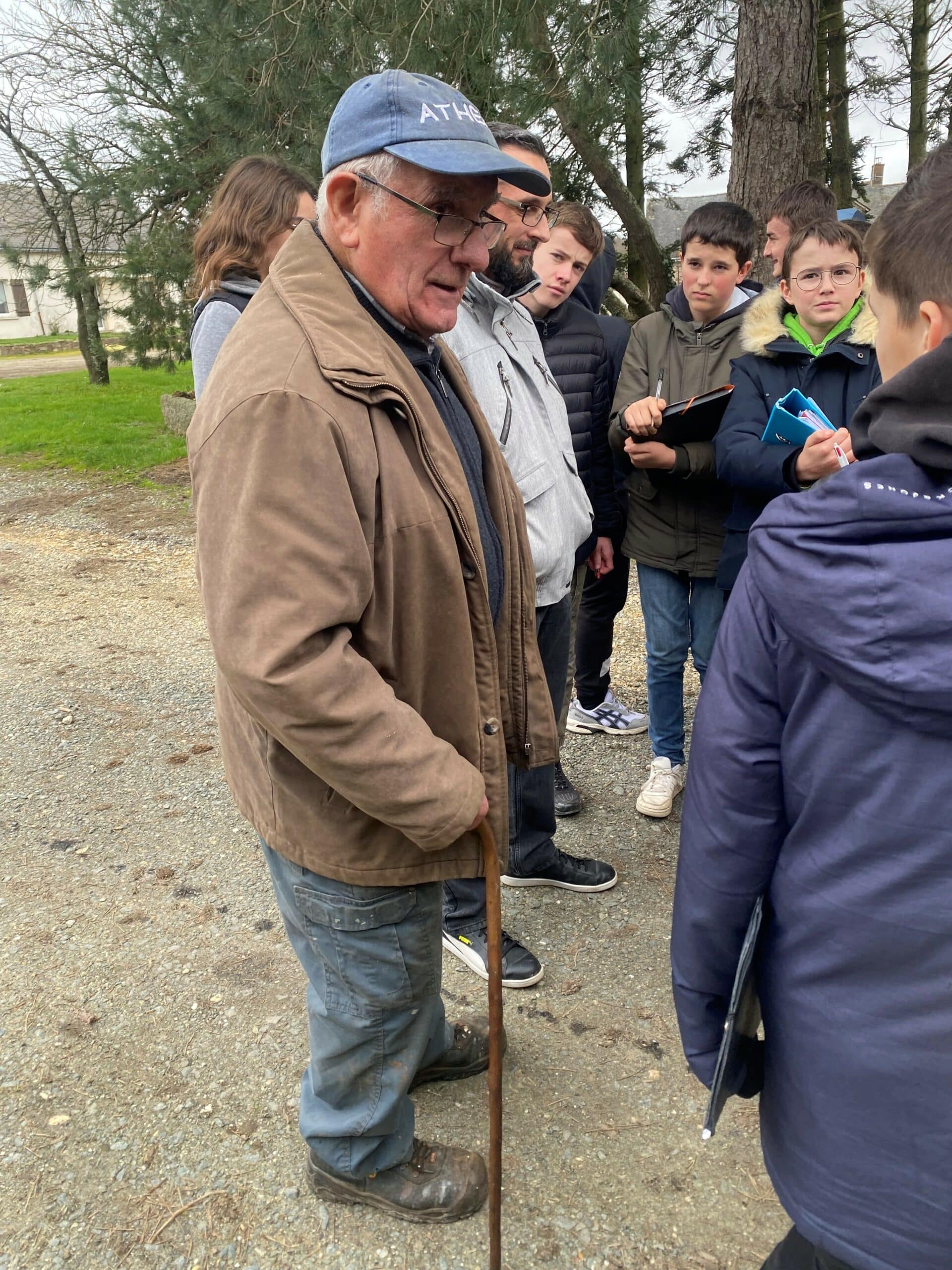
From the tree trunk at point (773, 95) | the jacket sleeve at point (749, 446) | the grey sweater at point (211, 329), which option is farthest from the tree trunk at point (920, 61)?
the grey sweater at point (211, 329)

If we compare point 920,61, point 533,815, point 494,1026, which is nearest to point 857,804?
point 494,1026

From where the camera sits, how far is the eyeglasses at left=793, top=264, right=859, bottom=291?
2.62 meters

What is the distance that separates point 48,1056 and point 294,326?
1.90 m

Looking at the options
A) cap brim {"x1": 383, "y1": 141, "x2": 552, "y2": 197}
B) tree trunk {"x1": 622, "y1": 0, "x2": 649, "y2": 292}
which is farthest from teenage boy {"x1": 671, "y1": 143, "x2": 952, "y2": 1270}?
tree trunk {"x1": 622, "y1": 0, "x2": 649, "y2": 292}

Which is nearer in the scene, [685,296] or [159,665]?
[685,296]

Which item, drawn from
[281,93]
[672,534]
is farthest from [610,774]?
[281,93]

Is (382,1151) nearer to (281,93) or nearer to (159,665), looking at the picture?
(159,665)

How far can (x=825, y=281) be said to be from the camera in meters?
2.62

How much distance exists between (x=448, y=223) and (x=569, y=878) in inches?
78.6

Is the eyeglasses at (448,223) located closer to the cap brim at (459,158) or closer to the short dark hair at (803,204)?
the cap brim at (459,158)

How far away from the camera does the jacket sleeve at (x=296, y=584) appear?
1.30 m

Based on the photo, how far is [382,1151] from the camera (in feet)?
6.05

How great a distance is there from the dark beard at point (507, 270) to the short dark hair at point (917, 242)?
150cm

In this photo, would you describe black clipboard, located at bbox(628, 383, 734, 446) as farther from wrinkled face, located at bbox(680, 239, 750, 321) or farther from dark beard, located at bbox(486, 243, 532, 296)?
dark beard, located at bbox(486, 243, 532, 296)
